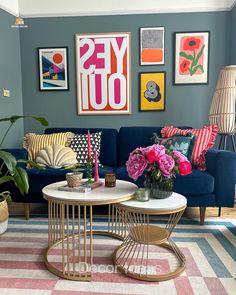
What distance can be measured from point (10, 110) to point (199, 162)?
2.36m

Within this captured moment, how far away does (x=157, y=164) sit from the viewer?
1.69 meters

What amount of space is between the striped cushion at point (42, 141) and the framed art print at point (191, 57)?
1.59 m

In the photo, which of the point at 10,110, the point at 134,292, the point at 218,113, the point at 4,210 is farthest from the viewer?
the point at 10,110

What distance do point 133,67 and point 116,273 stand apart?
259 centimetres

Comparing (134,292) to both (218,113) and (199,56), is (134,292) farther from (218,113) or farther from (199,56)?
(199,56)

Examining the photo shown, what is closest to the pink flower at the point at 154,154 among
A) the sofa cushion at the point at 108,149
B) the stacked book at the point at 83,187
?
the stacked book at the point at 83,187

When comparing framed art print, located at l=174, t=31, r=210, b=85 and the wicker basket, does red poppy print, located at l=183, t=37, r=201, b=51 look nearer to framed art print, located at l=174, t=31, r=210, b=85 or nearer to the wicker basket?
framed art print, located at l=174, t=31, r=210, b=85

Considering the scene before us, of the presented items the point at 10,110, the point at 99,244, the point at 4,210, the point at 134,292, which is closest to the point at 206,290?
the point at 134,292

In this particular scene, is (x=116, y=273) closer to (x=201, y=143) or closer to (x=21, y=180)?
(x=21, y=180)

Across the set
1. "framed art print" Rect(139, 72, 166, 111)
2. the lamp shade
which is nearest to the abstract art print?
"framed art print" Rect(139, 72, 166, 111)

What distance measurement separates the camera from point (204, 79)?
11.6 ft

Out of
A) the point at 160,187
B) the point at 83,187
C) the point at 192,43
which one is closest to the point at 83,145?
the point at 83,187

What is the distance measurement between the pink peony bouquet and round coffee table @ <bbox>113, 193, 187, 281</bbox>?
17cm

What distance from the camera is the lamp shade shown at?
302 centimetres
